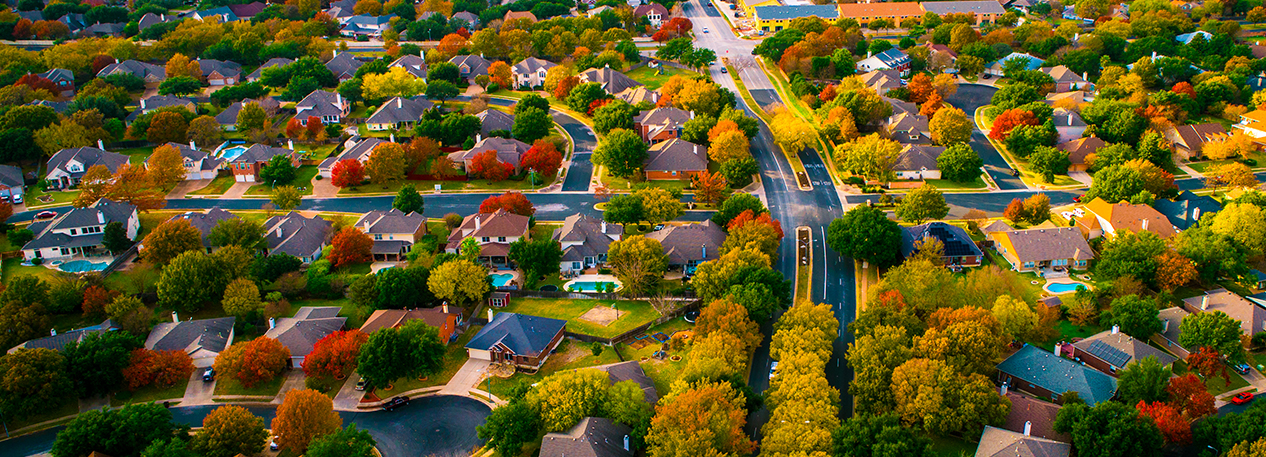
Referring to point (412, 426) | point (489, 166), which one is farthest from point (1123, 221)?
point (412, 426)

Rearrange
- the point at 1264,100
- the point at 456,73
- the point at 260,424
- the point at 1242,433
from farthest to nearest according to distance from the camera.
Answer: the point at 456,73 → the point at 1264,100 → the point at 260,424 → the point at 1242,433

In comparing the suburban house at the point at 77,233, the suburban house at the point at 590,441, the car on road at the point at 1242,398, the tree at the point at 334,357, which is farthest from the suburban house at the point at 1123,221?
the suburban house at the point at 77,233

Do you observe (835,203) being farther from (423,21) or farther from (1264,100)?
(423,21)

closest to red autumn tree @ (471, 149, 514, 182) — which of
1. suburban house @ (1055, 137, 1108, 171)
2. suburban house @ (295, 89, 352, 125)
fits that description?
suburban house @ (295, 89, 352, 125)

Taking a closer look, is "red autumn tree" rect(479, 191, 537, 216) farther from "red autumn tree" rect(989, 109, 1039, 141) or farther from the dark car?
"red autumn tree" rect(989, 109, 1039, 141)

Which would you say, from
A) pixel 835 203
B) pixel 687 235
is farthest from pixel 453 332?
pixel 835 203

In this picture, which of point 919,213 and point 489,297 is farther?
Answer: point 919,213

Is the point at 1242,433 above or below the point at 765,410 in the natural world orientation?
above

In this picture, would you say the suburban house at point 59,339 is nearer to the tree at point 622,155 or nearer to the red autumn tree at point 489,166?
the red autumn tree at point 489,166
